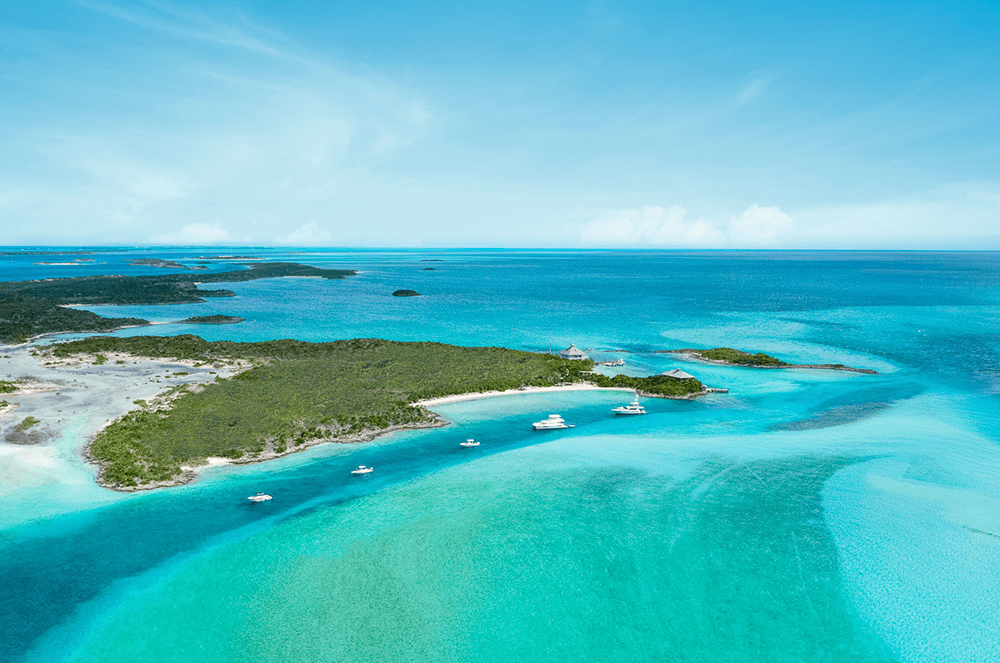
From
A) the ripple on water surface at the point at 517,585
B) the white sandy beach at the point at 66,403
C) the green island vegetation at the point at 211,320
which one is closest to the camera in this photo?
the ripple on water surface at the point at 517,585

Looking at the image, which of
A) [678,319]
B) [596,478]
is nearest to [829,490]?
[596,478]

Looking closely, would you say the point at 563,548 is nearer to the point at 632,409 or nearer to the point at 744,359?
the point at 632,409

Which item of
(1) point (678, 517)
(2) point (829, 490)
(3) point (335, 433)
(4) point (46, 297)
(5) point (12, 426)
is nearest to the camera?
(1) point (678, 517)

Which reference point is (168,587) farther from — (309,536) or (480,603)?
(480,603)

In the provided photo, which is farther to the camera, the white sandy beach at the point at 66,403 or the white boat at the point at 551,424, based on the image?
the white boat at the point at 551,424

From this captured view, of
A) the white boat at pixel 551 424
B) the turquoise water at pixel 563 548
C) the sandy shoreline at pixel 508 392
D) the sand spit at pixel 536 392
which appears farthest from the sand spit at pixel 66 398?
the white boat at pixel 551 424

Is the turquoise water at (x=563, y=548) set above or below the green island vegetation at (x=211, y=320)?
below

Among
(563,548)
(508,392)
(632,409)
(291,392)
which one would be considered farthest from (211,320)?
(563,548)

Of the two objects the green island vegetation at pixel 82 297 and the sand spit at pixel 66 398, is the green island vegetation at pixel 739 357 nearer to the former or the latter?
the sand spit at pixel 66 398
